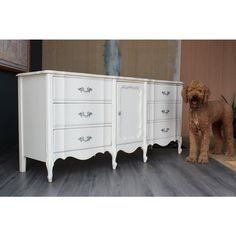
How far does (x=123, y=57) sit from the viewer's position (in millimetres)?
4559

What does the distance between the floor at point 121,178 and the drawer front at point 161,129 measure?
292mm

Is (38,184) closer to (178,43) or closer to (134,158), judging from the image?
(134,158)

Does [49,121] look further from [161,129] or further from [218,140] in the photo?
[218,140]

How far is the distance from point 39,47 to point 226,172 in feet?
10.8

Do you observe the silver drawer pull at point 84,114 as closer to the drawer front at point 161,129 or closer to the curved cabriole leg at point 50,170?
the curved cabriole leg at point 50,170

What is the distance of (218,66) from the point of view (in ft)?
16.8

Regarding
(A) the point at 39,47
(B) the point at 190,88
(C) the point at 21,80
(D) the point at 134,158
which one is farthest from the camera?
(A) the point at 39,47

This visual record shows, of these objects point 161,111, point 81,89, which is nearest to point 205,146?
point 161,111

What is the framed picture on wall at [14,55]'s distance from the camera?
3166 mm

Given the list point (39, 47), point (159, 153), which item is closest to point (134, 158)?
point (159, 153)

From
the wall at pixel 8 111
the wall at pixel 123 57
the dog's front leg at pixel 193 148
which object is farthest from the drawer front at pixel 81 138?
the wall at pixel 123 57

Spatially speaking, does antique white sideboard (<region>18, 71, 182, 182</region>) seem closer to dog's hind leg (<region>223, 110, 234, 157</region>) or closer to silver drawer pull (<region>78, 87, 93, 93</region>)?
silver drawer pull (<region>78, 87, 93, 93</region>)

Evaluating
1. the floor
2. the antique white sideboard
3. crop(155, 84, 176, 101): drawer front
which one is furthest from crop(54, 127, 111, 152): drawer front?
crop(155, 84, 176, 101): drawer front

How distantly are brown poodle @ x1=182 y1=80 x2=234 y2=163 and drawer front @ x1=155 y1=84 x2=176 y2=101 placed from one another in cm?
24
